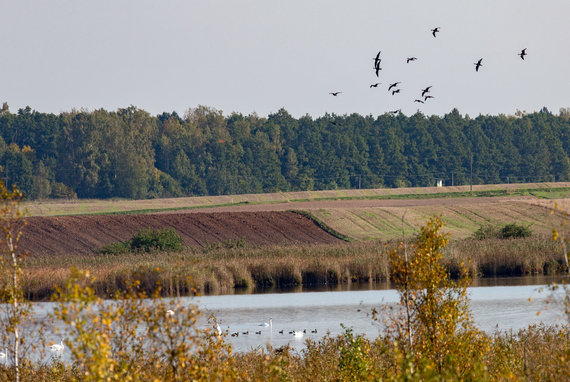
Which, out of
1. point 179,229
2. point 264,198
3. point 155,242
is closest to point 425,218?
point 179,229

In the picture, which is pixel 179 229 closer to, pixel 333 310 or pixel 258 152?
pixel 333 310

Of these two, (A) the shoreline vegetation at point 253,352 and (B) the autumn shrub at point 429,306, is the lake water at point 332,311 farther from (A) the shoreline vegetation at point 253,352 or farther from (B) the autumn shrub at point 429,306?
(B) the autumn shrub at point 429,306

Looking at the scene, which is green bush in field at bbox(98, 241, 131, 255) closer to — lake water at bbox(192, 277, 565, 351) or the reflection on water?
the reflection on water

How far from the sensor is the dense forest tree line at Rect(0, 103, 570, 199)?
376 feet

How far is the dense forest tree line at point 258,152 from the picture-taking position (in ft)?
376

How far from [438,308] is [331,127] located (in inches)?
4803

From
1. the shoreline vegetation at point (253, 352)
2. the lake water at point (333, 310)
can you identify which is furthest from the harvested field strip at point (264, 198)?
the shoreline vegetation at point (253, 352)

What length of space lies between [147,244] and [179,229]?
38.5 feet

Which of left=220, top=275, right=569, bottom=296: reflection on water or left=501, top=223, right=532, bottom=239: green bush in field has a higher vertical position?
left=501, top=223, right=532, bottom=239: green bush in field

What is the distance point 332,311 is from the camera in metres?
32.8

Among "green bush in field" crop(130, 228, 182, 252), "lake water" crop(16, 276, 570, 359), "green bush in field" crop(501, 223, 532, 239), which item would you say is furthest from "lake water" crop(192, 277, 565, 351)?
"green bush in field" crop(130, 228, 182, 252)

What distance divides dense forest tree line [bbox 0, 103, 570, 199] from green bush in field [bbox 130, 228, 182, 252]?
54.8 meters

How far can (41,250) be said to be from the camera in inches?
2334

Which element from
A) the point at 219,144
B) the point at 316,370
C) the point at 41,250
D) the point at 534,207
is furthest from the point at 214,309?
the point at 219,144
